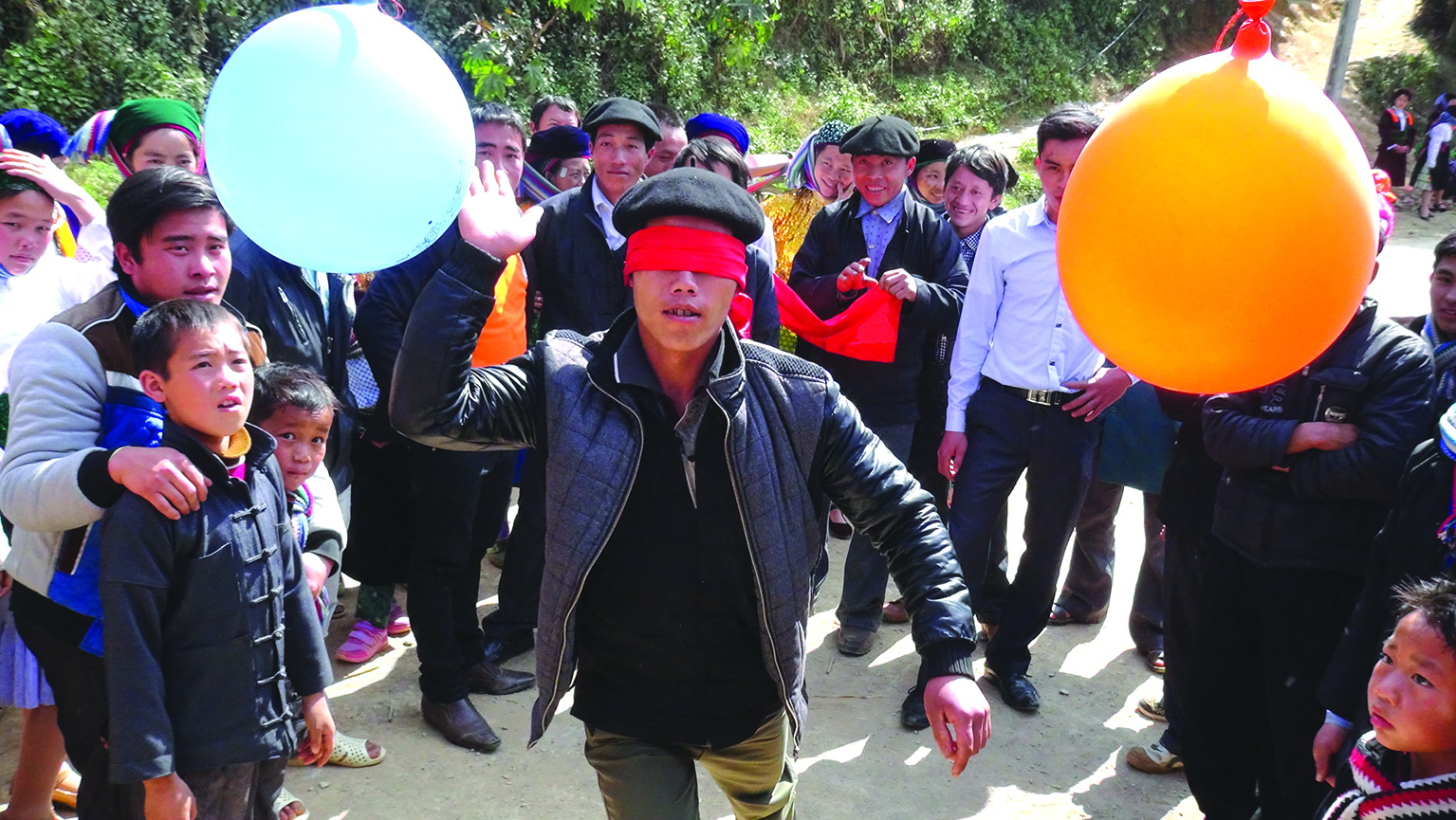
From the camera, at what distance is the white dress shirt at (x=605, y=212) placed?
4.40m

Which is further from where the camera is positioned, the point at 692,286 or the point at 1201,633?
the point at 1201,633

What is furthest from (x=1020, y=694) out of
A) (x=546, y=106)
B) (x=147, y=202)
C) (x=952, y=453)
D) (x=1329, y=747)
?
(x=546, y=106)

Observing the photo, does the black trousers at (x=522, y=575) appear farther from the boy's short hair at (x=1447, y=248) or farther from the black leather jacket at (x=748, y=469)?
the boy's short hair at (x=1447, y=248)

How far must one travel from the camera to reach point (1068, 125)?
4.08 metres

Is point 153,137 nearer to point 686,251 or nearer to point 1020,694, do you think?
point 686,251

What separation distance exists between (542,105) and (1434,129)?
15.7m

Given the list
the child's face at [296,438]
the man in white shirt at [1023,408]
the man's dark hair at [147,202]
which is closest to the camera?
the man's dark hair at [147,202]

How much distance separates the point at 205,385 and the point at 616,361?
90 cm

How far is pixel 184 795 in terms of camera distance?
8.00 feet

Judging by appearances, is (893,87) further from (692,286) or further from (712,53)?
(692,286)

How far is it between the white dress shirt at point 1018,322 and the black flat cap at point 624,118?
1.41 meters

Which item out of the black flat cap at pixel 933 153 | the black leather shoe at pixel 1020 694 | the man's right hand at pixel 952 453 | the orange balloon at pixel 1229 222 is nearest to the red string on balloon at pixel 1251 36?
the orange balloon at pixel 1229 222

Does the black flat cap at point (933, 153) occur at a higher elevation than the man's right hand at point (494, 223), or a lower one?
lower

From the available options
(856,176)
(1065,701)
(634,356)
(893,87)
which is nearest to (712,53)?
(893,87)
